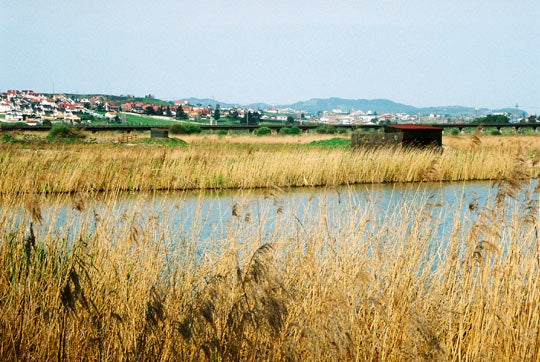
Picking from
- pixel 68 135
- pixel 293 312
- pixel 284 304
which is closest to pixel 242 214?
pixel 293 312

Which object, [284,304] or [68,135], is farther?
[68,135]

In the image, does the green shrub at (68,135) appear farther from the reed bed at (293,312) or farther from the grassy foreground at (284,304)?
the reed bed at (293,312)

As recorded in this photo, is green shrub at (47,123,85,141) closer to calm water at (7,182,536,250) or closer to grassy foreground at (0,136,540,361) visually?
calm water at (7,182,536,250)

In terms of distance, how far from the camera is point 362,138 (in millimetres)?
22094

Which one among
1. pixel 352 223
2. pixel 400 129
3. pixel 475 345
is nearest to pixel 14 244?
pixel 352 223

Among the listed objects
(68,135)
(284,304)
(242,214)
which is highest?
(284,304)

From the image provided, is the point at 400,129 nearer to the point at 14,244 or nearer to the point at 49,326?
the point at 14,244

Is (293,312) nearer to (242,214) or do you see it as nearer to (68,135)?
(242,214)

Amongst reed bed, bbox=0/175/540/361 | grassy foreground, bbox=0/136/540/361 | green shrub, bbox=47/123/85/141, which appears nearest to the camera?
grassy foreground, bbox=0/136/540/361

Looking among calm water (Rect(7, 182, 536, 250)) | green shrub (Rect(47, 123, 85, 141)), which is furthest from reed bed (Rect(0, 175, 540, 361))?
green shrub (Rect(47, 123, 85, 141))

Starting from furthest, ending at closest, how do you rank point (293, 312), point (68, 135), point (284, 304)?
point (68, 135) → point (293, 312) → point (284, 304)

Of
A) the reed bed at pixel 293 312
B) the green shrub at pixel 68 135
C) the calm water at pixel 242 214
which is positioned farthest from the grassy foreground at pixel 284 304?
the green shrub at pixel 68 135

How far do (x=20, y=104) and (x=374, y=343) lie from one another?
101 m

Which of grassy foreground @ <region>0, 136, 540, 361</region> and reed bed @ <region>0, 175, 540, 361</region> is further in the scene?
reed bed @ <region>0, 175, 540, 361</region>
